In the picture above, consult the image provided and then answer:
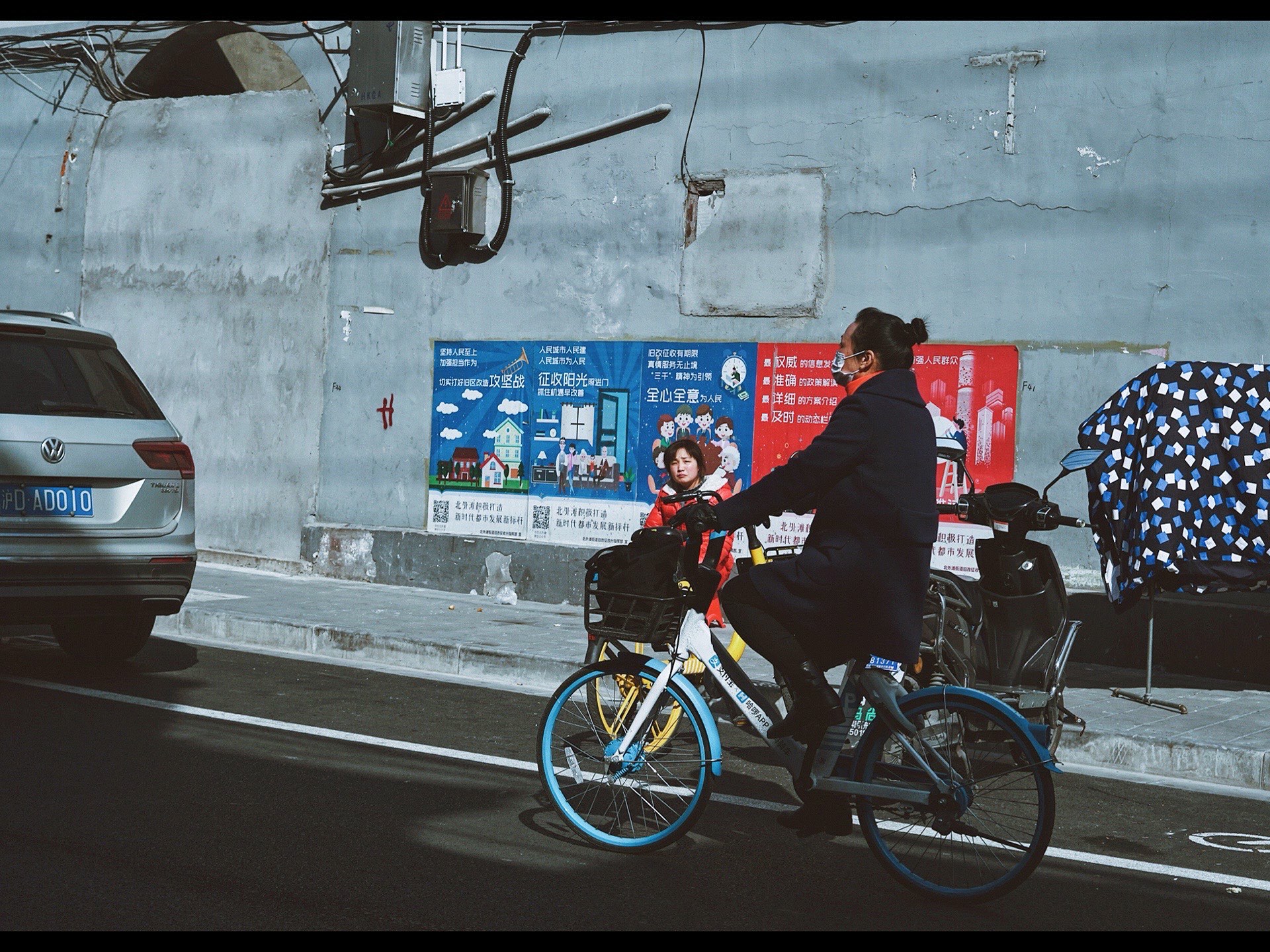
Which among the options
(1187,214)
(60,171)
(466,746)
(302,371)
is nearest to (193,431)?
(302,371)

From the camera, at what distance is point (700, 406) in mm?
11250

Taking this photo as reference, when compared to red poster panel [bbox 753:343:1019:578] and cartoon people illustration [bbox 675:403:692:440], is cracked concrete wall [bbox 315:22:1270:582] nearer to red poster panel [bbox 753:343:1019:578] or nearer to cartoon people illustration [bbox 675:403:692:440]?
red poster panel [bbox 753:343:1019:578]

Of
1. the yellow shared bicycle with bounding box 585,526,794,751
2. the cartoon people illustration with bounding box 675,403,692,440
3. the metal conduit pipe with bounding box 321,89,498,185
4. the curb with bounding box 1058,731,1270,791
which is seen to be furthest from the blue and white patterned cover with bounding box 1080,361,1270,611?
the metal conduit pipe with bounding box 321,89,498,185

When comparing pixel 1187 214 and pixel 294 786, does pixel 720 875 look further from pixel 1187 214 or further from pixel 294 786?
pixel 1187 214

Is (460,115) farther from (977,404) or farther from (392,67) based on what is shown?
(977,404)

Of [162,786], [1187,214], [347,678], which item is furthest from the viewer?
[1187,214]

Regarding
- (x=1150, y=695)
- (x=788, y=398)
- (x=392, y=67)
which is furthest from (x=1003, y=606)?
(x=392, y=67)

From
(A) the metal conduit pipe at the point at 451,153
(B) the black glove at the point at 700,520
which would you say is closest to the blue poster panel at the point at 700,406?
(A) the metal conduit pipe at the point at 451,153

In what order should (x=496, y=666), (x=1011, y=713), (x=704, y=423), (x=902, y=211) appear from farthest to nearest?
(x=704, y=423)
(x=902, y=211)
(x=496, y=666)
(x=1011, y=713)

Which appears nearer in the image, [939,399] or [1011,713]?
[1011,713]

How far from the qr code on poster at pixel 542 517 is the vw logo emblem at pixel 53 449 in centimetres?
533

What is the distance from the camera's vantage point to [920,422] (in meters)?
4.69

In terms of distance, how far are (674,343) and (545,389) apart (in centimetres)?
126

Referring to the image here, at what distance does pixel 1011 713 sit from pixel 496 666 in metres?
5.17
